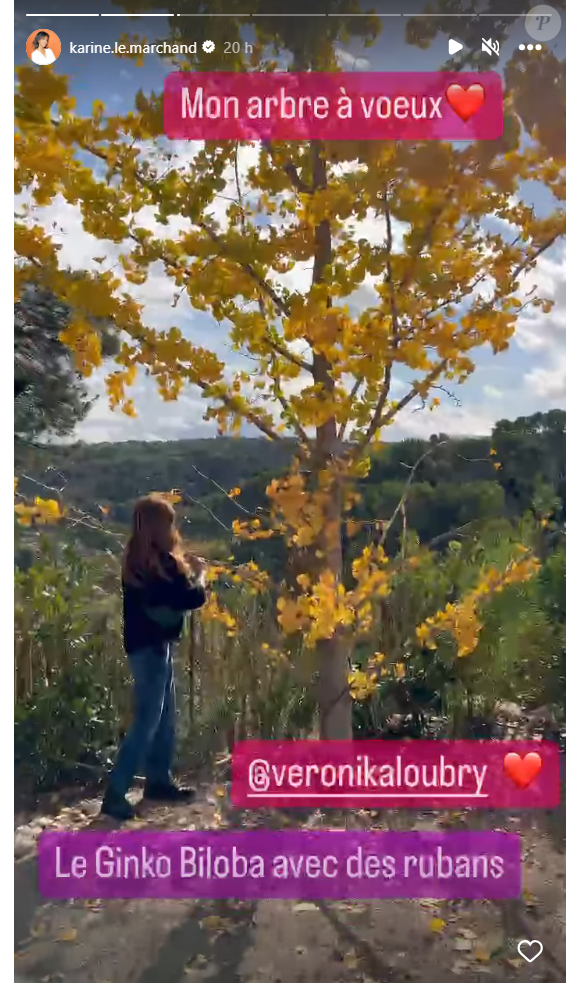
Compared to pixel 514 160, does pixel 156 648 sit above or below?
below

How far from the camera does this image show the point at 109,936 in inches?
77.5

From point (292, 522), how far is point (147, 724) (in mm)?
803

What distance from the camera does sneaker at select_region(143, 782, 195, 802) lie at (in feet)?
7.16

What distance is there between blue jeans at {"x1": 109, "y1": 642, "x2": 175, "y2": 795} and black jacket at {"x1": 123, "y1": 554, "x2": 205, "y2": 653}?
4 centimetres

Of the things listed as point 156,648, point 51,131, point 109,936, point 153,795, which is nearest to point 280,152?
point 51,131

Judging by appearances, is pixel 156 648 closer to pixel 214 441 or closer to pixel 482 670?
pixel 214 441

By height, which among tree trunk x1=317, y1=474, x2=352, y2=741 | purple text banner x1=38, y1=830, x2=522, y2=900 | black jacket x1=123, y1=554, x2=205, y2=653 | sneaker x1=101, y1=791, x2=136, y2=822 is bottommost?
purple text banner x1=38, y1=830, x2=522, y2=900

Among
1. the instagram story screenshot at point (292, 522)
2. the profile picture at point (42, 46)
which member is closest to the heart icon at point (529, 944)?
the instagram story screenshot at point (292, 522)

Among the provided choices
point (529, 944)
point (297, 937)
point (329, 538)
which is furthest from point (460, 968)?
point (329, 538)

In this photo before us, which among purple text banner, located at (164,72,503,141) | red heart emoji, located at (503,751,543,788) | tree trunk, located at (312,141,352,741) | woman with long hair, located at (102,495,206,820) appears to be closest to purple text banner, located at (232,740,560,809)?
red heart emoji, located at (503,751,543,788)

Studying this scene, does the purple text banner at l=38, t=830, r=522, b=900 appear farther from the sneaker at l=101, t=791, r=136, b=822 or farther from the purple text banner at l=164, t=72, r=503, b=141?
the purple text banner at l=164, t=72, r=503, b=141

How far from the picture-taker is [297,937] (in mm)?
1955

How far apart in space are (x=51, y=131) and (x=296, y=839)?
2.11 metres
